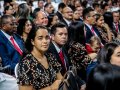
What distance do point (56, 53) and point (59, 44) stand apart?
0.75 feet

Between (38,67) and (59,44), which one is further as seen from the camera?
(59,44)

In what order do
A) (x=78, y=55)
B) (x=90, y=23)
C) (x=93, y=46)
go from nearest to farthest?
(x=78, y=55)
(x=93, y=46)
(x=90, y=23)

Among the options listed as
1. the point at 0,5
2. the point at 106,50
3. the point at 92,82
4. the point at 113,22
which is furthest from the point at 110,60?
the point at 0,5

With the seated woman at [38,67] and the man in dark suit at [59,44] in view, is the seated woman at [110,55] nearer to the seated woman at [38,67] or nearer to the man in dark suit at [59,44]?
the seated woman at [38,67]

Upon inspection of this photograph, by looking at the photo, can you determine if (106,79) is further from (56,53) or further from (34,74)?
(56,53)

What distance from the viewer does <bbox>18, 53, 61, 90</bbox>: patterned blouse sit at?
3.38 m

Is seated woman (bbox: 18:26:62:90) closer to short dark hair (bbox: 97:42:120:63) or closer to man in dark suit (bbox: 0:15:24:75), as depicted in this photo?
short dark hair (bbox: 97:42:120:63)

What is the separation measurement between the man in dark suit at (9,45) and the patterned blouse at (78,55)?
82cm

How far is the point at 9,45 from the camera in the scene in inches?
197

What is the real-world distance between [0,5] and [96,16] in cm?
468

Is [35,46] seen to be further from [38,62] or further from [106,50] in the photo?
[106,50]

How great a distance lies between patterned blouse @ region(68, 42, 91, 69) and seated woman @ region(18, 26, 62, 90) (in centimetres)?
79

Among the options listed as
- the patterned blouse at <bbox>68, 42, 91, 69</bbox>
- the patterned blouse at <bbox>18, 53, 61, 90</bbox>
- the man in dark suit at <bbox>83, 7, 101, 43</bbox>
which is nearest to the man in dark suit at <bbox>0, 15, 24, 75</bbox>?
the patterned blouse at <bbox>68, 42, 91, 69</bbox>

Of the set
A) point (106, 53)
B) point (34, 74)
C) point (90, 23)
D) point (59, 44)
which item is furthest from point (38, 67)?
point (90, 23)
